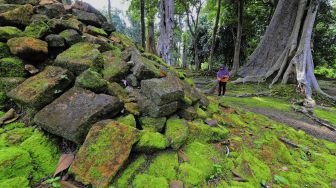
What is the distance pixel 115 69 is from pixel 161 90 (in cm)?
88

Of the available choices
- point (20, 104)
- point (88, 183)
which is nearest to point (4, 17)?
point (20, 104)

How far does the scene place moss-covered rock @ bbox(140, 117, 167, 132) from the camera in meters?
2.65

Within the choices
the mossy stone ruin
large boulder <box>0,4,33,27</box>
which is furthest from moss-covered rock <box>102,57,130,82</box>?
large boulder <box>0,4,33,27</box>

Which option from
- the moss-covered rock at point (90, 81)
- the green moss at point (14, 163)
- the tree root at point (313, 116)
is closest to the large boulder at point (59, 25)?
the moss-covered rock at point (90, 81)

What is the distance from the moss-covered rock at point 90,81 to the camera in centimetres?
267

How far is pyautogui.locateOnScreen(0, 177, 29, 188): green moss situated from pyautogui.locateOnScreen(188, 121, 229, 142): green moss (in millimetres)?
1805

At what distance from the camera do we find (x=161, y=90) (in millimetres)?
2873

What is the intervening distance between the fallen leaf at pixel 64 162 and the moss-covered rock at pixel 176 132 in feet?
3.58

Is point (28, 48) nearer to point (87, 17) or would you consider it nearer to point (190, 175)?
point (87, 17)

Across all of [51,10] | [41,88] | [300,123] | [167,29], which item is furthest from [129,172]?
[300,123]

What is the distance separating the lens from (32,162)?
205 centimetres

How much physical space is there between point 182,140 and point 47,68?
6.59 feet

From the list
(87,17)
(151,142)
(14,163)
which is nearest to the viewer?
(14,163)

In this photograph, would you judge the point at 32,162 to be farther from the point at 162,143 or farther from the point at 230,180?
the point at 230,180
